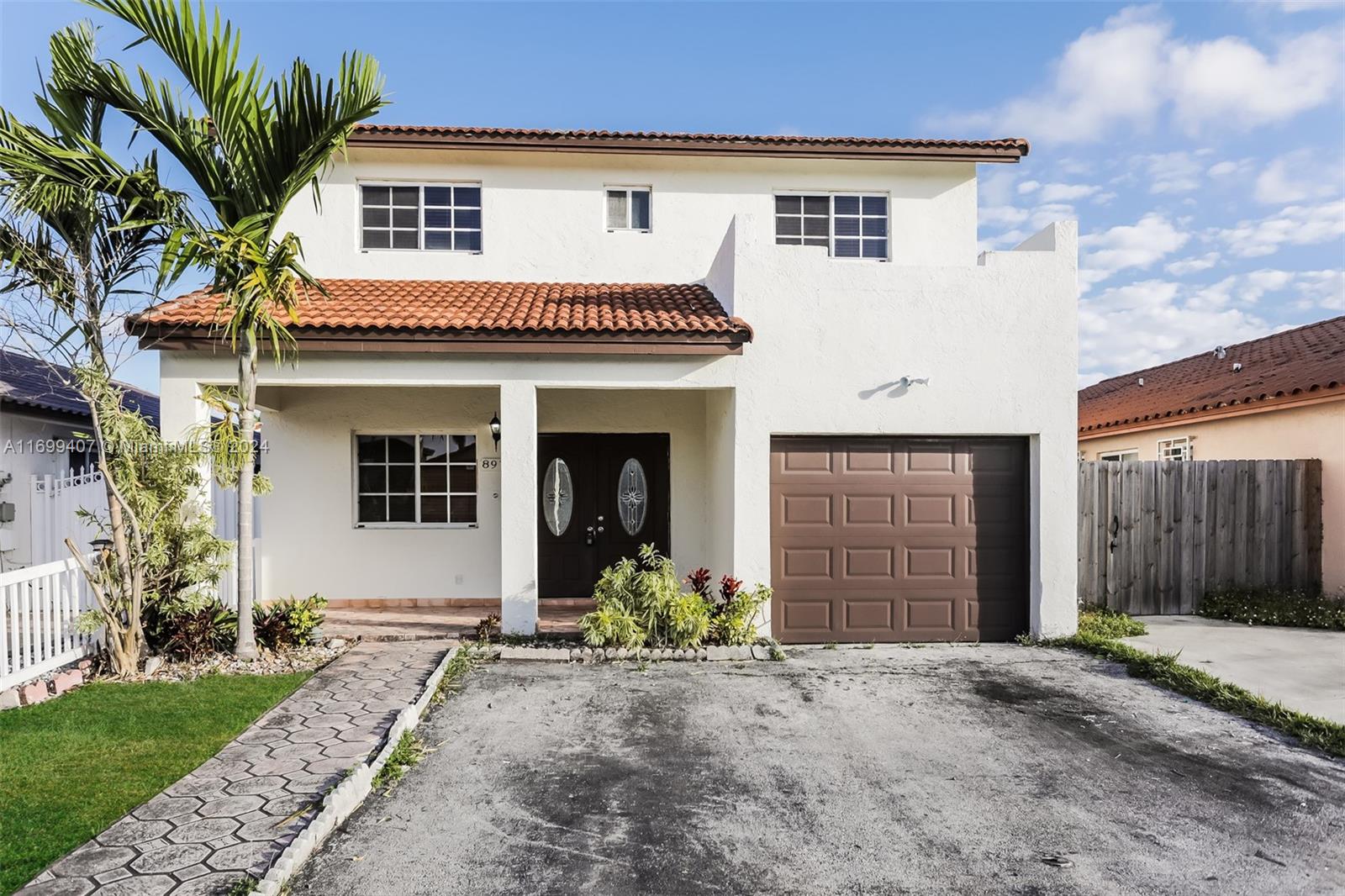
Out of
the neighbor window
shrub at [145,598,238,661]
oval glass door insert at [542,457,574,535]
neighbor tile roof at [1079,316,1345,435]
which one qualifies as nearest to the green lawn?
shrub at [145,598,238,661]

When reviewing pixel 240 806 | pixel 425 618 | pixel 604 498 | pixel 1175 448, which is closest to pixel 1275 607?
pixel 1175 448

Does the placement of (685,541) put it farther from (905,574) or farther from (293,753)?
(293,753)

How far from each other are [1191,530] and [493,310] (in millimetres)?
10382

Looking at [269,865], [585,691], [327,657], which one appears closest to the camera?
[269,865]

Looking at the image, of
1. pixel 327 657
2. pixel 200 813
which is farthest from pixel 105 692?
pixel 200 813

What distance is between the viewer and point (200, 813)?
4070 mm

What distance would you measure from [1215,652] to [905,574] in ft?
11.6

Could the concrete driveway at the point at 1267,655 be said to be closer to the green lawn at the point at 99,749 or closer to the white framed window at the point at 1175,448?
the white framed window at the point at 1175,448

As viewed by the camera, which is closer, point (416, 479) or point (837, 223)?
point (416, 479)

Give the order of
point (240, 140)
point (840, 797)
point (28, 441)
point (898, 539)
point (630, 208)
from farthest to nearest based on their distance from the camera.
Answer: point (28, 441), point (630, 208), point (898, 539), point (240, 140), point (840, 797)

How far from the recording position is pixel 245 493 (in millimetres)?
6938

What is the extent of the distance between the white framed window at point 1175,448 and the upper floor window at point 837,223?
7.55 m

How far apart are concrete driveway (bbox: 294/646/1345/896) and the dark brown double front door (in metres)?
3.76

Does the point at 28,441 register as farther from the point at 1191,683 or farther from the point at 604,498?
the point at 1191,683
